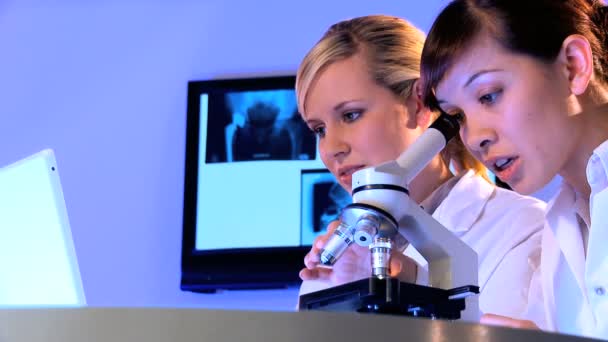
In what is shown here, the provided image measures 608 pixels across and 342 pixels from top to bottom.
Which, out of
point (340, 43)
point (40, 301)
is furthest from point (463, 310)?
point (340, 43)

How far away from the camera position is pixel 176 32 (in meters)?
2.59

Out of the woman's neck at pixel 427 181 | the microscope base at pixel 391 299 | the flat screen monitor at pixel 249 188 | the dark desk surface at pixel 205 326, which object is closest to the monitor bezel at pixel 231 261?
the flat screen monitor at pixel 249 188

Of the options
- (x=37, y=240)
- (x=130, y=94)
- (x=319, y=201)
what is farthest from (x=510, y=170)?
(x=130, y=94)

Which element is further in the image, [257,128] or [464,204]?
[257,128]

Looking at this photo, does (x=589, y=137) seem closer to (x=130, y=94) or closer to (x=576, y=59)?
(x=576, y=59)

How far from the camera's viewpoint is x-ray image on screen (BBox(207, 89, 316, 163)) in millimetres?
2402

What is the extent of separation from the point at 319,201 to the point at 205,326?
184 centimetres

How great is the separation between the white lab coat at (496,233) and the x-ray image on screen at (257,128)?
852 millimetres

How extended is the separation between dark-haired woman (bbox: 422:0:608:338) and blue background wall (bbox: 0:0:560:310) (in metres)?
1.03

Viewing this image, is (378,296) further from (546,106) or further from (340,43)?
(340,43)

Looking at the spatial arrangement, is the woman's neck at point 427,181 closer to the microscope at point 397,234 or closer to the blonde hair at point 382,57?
the blonde hair at point 382,57

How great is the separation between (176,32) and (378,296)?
189cm

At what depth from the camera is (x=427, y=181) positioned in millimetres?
1614

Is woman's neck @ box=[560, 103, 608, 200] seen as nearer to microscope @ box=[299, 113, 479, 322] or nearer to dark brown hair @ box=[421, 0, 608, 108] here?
dark brown hair @ box=[421, 0, 608, 108]
